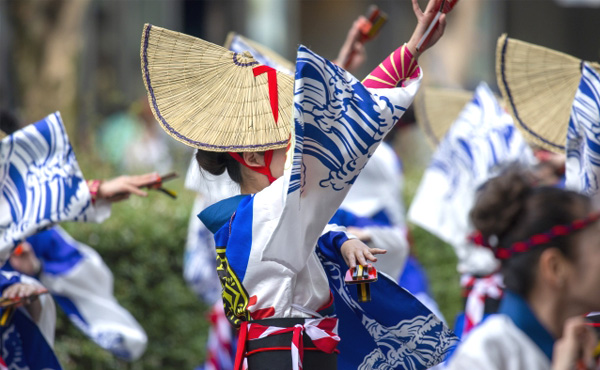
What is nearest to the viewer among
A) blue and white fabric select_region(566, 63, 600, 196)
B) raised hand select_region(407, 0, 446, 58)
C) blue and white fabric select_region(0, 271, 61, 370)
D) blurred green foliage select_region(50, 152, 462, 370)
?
raised hand select_region(407, 0, 446, 58)

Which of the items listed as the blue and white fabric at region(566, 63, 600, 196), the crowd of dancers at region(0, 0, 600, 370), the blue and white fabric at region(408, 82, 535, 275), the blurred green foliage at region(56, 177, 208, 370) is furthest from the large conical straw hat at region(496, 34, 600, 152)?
the blurred green foliage at region(56, 177, 208, 370)

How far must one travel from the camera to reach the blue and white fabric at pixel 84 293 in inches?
166

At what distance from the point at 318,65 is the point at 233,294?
2.50ft

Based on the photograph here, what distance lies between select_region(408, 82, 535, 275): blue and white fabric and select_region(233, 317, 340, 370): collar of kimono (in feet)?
6.10

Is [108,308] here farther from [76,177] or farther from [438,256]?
[438,256]

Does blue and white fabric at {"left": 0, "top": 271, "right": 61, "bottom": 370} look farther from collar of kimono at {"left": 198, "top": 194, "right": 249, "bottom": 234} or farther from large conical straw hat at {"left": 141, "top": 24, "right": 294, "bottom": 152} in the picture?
large conical straw hat at {"left": 141, "top": 24, "right": 294, "bottom": 152}

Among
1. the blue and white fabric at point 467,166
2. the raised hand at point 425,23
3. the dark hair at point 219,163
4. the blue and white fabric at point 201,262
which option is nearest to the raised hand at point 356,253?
the dark hair at point 219,163

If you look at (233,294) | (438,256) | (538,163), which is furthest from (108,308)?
(438,256)

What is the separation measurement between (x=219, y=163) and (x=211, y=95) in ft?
0.80

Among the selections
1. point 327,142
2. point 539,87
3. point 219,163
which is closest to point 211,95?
point 219,163

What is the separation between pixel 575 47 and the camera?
48.4ft

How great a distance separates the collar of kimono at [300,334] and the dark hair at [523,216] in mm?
639

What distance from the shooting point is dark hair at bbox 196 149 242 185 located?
2912mm

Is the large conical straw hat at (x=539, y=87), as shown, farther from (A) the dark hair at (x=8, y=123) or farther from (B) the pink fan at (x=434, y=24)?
(A) the dark hair at (x=8, y=123)
